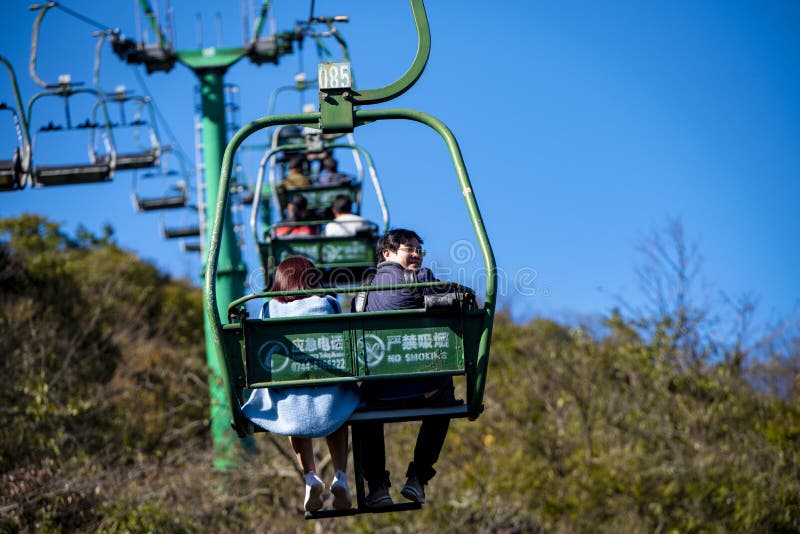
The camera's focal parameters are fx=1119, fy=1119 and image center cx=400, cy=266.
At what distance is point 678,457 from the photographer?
53.7ft

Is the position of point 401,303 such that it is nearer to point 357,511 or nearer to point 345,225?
point 357,511

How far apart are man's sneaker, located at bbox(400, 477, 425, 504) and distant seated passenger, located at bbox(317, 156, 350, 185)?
6.06 m

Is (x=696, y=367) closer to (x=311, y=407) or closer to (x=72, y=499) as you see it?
(x=72, y=499)

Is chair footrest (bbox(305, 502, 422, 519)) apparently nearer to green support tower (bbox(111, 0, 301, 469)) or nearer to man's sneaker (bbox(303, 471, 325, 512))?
man's sneaker (bbox(303, 471, 325, 512))

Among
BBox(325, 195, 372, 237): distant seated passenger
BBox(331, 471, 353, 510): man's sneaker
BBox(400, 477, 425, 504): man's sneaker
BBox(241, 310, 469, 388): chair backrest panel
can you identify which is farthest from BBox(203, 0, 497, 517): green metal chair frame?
BBox(325, 195, 372, 237): distant seated passenger

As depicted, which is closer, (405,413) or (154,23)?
(405,413)

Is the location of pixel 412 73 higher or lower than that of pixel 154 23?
lower

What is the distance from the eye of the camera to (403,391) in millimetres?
5555

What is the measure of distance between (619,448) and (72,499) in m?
8.06

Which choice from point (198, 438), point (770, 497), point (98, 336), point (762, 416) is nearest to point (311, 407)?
point (770, 497)

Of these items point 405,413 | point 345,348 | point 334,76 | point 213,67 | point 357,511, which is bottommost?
point 357,511

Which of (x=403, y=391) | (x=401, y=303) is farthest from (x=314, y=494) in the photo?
(x=401, y=303)

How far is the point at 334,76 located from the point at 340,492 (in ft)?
6.73

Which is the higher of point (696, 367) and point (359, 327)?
point (696, 367)
